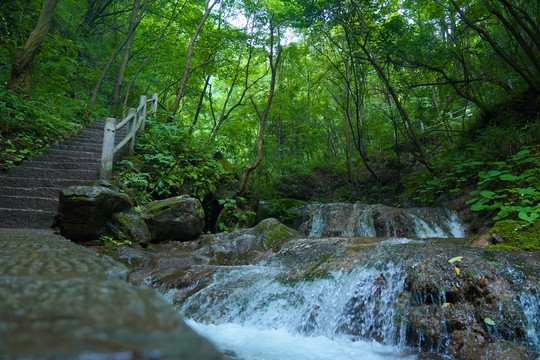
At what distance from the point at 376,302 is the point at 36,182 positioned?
244 inches

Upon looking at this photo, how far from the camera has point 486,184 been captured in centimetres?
598

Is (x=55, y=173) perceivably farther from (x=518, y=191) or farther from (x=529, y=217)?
(x=518, y=191)

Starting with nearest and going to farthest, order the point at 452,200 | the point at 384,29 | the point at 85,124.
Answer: the point at 452,200 → the point at 384,29 → the point at 85,124

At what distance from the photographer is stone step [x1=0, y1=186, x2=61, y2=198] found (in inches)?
201

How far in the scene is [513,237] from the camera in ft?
12.7

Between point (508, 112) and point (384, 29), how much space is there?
379 centimetres

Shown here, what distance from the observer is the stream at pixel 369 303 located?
260 centimetres

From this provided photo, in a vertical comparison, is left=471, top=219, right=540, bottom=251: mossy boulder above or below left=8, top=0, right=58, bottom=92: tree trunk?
below

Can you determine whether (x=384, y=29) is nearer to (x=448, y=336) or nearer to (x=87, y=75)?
(x=448, y=336)

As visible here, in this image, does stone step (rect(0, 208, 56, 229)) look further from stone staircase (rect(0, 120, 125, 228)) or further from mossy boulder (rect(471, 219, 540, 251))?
mossy boulder (rect(471, 219, 540, 251))

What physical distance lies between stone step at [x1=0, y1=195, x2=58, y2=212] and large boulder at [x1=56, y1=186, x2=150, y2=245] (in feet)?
1.87

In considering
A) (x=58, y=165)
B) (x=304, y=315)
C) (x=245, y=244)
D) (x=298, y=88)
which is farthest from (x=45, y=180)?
(x=298, y=88)

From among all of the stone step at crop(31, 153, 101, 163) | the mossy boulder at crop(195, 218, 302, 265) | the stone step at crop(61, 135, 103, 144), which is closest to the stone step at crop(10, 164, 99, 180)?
the stone step at crop(31, 153, 101, 163)

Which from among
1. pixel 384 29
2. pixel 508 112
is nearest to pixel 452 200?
pixel 508 112
